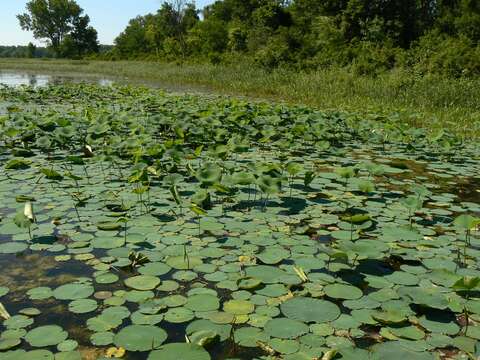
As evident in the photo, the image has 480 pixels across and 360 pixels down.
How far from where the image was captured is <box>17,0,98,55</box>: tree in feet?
168

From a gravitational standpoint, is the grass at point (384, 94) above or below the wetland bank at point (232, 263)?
above

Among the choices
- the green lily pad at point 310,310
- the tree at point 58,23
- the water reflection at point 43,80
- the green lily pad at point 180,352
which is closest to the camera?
the green lily pad at point 180,352

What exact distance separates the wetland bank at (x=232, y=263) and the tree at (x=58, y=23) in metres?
51.9

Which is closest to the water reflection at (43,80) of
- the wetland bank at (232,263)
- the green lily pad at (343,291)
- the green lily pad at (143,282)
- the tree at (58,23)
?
the wetland bank at (232,263)

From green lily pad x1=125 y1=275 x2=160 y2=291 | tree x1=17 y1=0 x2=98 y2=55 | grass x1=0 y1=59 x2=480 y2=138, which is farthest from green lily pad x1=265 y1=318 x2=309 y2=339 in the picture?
tree x1=17 y1=0 x2=98 y2=55

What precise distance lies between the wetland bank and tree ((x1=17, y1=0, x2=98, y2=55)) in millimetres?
51866

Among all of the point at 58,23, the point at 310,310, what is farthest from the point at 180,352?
the point at 58,23

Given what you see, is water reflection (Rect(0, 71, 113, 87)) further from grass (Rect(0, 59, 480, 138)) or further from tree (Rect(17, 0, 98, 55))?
tree (Rect(17, 0, 98, 55))

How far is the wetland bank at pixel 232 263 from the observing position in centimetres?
183

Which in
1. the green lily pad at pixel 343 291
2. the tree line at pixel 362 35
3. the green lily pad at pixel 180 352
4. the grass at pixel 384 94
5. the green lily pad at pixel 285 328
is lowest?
the green lily pad at pixel 285 328

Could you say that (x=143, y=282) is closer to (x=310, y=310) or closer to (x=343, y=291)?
(x=310, y=310)

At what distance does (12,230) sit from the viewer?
2818 mm

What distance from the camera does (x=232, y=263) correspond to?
98.3 inches

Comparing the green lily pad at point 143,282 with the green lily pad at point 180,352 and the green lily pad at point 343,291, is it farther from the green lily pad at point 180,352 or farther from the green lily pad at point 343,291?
the green lily pad at point 343,291
